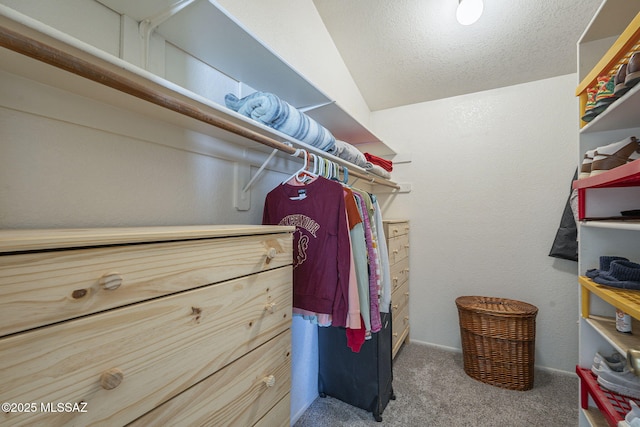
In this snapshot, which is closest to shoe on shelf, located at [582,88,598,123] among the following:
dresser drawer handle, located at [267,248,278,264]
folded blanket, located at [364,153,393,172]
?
folded blanket, located at [364,153,393,172]

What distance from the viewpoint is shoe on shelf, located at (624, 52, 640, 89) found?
2.72ft

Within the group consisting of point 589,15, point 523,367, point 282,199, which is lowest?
point 523,367

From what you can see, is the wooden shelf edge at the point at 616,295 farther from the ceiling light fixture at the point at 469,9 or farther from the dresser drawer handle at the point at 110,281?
the ceiling light fixture at the point at 469,9

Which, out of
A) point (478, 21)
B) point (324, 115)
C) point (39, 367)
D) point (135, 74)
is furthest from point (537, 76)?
point (39, 367)

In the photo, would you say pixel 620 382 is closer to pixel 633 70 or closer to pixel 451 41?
pixel 633 70

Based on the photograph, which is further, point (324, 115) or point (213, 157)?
point (324, 115)

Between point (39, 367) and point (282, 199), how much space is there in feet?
2.89

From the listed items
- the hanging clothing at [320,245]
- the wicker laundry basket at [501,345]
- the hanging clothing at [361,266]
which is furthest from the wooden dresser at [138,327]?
the wicker laundry basket at [501,345]

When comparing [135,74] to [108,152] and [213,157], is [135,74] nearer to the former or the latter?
[108,152]

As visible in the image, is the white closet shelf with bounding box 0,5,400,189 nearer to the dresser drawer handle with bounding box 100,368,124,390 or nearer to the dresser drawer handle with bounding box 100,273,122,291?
the dresser drawer handle with bounding box 100,273,122,291

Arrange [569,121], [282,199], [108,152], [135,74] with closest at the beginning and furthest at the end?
1. [135,74]
2. [108,152]
3. [282,199]
4. [569,121]

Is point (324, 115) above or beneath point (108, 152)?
above

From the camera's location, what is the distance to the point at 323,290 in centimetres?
107

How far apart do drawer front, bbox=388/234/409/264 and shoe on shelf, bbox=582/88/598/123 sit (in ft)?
3.70
